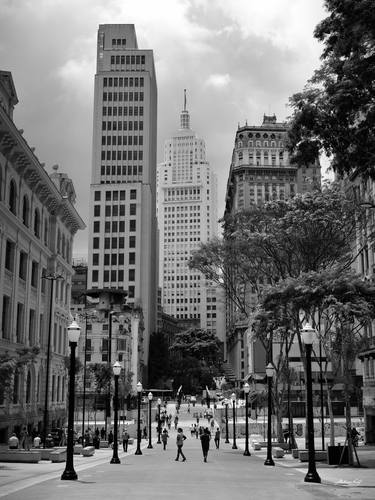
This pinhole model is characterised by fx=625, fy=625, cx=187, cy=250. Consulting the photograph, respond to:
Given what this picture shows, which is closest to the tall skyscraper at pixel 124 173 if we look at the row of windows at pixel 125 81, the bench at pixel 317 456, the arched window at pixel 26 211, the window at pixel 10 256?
the row of windows at pixel 125 81

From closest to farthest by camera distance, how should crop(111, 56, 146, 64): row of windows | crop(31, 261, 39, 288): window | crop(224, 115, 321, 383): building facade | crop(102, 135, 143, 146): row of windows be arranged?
crop(31, 261, 39, 288): window → crop(102, 135, 143, 146): row of windows → crop(111, 56, 146, 64): row of windows → crop(224, 115, 321, 383): building facade

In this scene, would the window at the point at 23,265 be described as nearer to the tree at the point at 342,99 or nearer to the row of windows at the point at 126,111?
the tree at the point at 342,99

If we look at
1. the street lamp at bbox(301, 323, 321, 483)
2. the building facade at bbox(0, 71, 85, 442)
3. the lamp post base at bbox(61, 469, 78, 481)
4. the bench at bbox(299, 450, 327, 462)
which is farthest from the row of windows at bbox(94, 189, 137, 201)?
the lamp post base at bbox(61, 469, 78, 481)

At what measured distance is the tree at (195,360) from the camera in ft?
480

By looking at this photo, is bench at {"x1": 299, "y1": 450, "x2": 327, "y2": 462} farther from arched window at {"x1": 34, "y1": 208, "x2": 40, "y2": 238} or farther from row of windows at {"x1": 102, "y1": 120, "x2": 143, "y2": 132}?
row of windows at {"x1": 102, "y1": 120, "x2": 143, "y2": 132}

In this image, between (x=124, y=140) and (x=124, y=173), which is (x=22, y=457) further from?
(x=124, y=140)

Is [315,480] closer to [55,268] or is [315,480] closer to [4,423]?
[4,423]

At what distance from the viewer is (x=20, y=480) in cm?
2148

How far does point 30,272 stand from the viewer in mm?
51031

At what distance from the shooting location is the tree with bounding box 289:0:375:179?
1562 centimetres

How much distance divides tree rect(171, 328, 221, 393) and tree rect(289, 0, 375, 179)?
132 m

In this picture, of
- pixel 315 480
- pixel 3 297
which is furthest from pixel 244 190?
pixel 315 480

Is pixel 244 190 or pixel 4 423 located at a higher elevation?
pixel 244 190

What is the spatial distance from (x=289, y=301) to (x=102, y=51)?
14352 centimetres
